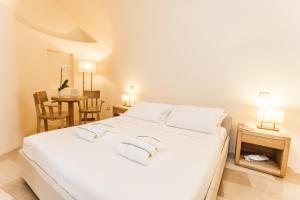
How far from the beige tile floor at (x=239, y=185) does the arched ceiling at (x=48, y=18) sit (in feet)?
8.88

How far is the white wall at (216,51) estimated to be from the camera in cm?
222

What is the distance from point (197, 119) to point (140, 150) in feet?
3.91

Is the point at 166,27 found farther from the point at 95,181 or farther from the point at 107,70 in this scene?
the point at 95,181

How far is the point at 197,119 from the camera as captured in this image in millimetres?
2295

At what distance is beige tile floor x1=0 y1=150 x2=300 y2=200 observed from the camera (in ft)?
5.59

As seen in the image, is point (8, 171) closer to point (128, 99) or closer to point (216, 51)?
point (128, 99)

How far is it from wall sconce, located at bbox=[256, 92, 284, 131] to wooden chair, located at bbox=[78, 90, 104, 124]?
3.07m

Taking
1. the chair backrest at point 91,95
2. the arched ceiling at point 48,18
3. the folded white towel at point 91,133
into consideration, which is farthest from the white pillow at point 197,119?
the arched ceiling at point 48,18

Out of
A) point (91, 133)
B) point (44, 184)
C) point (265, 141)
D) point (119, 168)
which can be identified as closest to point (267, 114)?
point (265, 141)

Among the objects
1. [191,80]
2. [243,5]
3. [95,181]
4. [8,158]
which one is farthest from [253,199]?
[8,158]

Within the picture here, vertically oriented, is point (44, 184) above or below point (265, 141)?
below

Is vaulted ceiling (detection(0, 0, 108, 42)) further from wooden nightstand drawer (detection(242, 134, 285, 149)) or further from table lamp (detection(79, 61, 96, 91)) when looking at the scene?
wooden nightstand drawer (detection(242, 134, 285, 149))

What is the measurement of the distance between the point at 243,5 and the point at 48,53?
12.4 feet

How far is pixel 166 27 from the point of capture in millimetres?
3000
